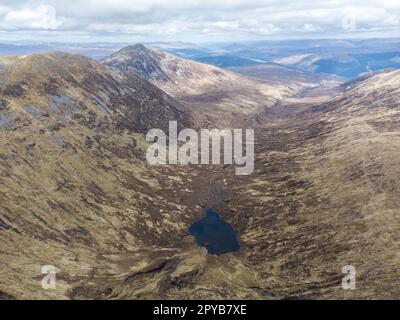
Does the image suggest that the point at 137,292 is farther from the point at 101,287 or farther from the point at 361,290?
the point at 361,290

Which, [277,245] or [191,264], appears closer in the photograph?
[191,264]

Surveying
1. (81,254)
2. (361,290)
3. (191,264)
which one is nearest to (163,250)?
(191,264)

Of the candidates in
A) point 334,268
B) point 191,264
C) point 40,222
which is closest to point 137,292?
point 191,264

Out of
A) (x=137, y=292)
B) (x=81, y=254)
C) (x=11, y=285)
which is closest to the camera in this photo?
(x=11, y=285)

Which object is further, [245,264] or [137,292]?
[245,264]
